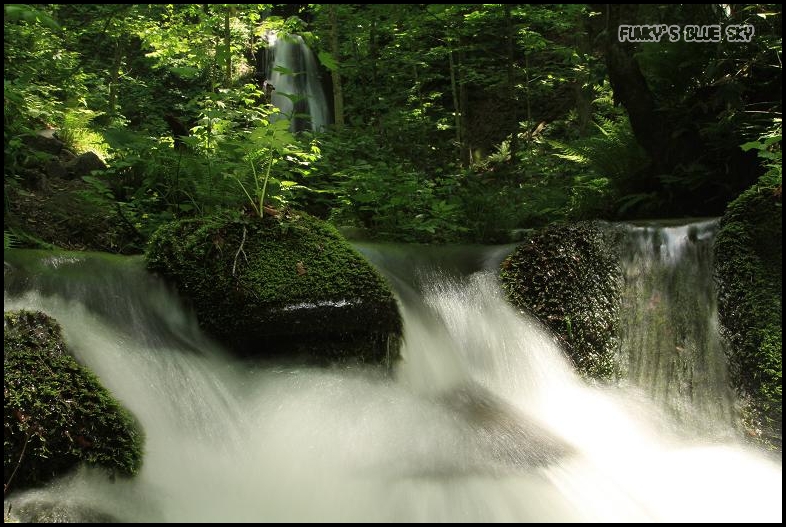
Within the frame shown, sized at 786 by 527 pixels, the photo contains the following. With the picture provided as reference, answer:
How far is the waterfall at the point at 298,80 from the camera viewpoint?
12930 millimetres

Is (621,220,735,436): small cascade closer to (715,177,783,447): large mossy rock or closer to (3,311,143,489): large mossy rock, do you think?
(715,177,783,447): large mossy rock

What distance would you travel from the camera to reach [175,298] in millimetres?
4008

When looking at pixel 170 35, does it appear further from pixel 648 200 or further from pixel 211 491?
pixel 211 491

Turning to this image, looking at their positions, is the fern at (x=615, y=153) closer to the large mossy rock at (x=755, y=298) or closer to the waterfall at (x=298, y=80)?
the large mossy rock at (x=755, y=298)

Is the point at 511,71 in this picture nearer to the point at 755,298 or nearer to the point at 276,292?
the point at 755,298

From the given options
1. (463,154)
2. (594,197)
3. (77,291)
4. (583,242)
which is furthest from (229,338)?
(463,154)

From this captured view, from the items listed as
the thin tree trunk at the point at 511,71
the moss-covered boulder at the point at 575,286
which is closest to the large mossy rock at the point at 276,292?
the moss-covered boulder at the point at 575,286

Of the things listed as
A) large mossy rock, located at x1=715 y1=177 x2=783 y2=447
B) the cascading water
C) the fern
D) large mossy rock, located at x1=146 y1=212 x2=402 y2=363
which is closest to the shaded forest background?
the fern

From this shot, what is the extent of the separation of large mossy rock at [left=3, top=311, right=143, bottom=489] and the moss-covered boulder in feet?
10.7

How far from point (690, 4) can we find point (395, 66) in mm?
7569

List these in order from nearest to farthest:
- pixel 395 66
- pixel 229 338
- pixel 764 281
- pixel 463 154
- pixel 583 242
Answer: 1. pixel 229 338
2. pixel 764 281
3. pixel 583 242
4. pixel 463 154
5. pixel 395 66

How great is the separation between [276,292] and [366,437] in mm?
1218

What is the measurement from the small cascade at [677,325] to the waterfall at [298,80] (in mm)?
9235

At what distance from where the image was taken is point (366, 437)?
3.34m
